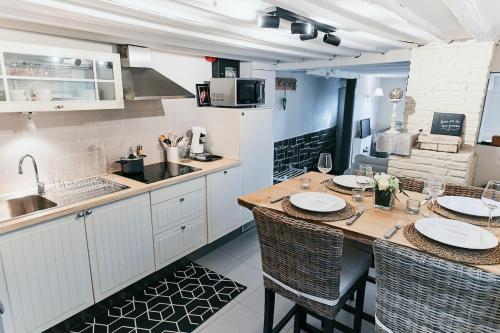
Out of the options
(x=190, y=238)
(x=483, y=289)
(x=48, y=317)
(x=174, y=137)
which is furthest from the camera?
(x=174, y=137)

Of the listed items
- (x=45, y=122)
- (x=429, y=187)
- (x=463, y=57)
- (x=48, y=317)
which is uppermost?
(x=463, y=57)

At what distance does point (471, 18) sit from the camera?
6.04ft

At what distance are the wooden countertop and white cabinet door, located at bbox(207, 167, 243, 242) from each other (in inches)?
3.7

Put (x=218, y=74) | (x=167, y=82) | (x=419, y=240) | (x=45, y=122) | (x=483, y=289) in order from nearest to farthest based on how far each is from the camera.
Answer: (x=483, y=289) → (x=419, y=240) → (x=45, y=122) → (x=167, y=82) → (x=218, y=74)

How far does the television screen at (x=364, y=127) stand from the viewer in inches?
275

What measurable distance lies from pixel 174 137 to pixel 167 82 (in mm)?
733

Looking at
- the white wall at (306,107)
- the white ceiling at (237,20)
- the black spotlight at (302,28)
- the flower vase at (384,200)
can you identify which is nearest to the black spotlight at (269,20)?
the white ceiling at (237,20)

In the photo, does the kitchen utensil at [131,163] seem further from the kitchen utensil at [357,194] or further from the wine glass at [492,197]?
the wine glass at [492,197]

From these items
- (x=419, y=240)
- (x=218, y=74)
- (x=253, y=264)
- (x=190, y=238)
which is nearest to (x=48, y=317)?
(x=190, y=238)

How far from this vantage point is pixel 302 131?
18.7ft

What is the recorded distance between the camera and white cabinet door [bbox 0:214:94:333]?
6.01ft

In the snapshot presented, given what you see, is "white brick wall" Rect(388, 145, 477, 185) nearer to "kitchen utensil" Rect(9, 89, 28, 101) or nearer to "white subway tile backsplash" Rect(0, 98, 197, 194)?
"white subway tile backsplash" Rect(0, 98, 197, 194)

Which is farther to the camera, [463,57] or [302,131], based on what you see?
[302,131]

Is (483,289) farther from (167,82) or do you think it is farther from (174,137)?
(174,137)
